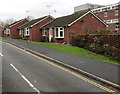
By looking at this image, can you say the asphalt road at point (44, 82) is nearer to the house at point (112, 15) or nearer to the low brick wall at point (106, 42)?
the low brick wall at point (106, 42)

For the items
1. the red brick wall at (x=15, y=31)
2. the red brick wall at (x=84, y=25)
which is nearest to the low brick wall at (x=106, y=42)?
the red brick wall at (x=84, y=25)

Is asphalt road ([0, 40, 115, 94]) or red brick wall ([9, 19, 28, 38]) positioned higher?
red brick wall ([9, 19, 28, 38])

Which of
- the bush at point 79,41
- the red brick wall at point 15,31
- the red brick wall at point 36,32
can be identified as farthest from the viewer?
the red brick wall at point 15,31

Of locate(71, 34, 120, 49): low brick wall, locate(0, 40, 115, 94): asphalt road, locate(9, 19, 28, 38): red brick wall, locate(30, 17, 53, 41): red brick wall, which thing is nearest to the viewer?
locate(0, 40, 115, 94): asphalt road

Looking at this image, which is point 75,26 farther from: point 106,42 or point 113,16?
point 113,16

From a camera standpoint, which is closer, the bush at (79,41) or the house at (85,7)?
the bush at (79,41)

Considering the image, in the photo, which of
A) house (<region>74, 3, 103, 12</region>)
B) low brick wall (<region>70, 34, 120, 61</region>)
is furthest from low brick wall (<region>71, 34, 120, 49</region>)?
house (<region>74, 3, 103, 12</region>)

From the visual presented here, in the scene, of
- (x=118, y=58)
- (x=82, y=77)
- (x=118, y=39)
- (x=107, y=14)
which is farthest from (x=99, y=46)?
(x=107, y=14)

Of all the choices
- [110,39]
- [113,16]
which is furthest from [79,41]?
[113,16]

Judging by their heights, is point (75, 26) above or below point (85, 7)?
below

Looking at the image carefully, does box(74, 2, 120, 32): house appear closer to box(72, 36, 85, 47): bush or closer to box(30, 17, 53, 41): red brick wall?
box(30, 17, 53, 41): red brick wall

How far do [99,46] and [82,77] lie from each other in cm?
834

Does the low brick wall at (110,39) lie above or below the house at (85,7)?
below

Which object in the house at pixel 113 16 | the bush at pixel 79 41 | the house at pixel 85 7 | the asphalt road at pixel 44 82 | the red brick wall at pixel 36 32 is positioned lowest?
the asphalt road at pixel 44 82
